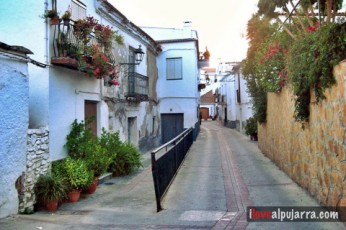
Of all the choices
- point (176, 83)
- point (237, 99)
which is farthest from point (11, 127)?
point (237, 99)

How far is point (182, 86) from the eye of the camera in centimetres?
2128

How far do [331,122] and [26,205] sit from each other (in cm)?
547

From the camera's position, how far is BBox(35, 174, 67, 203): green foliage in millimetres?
6469

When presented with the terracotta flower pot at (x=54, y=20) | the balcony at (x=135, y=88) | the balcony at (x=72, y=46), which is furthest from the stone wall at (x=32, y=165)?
the balcony at (x=135, y=88)

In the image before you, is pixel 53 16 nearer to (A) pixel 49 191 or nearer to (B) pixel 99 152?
(B) pixel 99 152

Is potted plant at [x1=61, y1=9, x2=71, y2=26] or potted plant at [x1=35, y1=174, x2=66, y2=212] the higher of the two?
potted plant at [x1=61, y1=9, x2=71, y2=26]

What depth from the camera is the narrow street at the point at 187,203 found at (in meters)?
5.38

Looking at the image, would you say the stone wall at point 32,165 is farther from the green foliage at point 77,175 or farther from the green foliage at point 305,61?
the green foliage at point 305,61

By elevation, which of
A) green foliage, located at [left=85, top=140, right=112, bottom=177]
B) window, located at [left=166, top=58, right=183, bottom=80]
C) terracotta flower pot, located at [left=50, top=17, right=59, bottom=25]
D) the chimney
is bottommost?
green foliage, located at [left=85, top=140, right=112, bottom=177]

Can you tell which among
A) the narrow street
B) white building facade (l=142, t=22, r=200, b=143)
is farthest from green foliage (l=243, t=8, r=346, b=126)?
white building facade (l=142, t=22, r=200, b=143)

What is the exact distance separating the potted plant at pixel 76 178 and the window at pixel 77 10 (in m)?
4.11

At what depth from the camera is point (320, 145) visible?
598 centimetres

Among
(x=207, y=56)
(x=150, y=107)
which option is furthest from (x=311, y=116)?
(x=207, y=56)

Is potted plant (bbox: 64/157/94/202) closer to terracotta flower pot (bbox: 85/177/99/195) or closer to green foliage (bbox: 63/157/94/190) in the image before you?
green foliage (bbox: 63/157/94/190)
